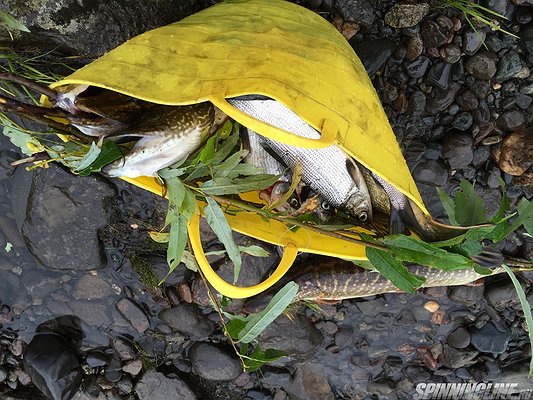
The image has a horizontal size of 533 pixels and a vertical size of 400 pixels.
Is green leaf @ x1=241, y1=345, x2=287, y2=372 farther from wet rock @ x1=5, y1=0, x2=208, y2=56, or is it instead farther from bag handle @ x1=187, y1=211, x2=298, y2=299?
wet rock @ x1=5, y1=0, x2=208, y2=56

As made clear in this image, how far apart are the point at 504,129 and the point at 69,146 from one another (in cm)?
180

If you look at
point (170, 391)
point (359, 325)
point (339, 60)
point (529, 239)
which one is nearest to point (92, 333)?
point (170, 391)

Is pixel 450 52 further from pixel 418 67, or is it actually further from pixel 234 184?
pixel 234 184

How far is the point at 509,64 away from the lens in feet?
7.23

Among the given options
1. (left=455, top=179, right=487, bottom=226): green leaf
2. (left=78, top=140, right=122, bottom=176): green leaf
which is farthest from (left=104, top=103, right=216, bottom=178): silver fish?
(left=455, top=179, right=487, bottom=226): green leaf

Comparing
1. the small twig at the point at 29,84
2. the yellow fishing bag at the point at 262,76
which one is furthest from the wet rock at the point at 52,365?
the small twig at the point at 29,84

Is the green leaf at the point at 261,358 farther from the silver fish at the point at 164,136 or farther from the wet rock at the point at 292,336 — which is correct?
the wet rock at the point at 292,336

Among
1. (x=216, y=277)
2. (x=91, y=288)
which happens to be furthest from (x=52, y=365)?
(x=216, y=277)

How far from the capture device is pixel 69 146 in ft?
4.70

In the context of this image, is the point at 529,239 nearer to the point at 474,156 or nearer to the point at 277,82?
the point at 474,156

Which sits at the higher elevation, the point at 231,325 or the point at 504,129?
the point at 504,129

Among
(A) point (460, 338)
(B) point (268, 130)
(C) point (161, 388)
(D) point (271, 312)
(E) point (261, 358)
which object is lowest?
(C) point (161, 388)

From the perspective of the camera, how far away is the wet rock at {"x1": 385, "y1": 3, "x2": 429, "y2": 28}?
83.7 inches

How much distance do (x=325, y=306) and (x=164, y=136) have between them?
1633mm
